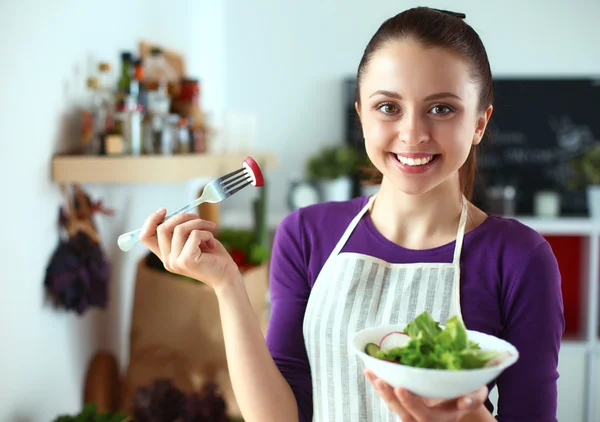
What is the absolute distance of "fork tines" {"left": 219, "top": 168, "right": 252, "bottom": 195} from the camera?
0.92 meters

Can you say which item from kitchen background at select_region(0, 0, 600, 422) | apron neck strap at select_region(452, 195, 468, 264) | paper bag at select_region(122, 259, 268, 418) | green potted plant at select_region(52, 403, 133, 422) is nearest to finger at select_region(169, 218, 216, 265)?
apron neck strap at select_region(452, 195, 468, 264)

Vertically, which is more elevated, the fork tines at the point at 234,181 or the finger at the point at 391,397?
the fork tines at the point at 234,181

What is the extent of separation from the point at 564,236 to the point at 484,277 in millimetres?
2518

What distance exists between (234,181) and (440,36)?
0.32 m

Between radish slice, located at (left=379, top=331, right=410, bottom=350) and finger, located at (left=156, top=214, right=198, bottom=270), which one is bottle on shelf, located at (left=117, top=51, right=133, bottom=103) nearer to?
finger, located at (left=156, top=214, right=198, bottom=270)

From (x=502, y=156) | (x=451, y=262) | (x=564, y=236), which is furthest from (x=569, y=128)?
(x=451, y=262)

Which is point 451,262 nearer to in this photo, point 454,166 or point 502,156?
point 454,166

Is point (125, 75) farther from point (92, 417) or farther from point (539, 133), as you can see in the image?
point (539, 133)

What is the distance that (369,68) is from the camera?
3.14 feet

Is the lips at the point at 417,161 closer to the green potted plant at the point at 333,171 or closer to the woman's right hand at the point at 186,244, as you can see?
the woman's right hand at the point at 186,244

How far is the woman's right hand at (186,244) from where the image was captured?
0.85 metres

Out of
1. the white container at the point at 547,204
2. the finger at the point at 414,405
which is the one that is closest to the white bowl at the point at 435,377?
the finger at the point at 414,405

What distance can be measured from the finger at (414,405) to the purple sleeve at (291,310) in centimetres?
33

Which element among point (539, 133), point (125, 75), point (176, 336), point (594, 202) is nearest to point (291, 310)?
point (176, 336)
